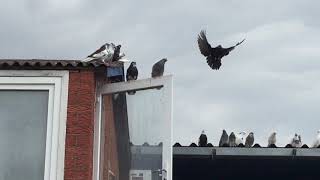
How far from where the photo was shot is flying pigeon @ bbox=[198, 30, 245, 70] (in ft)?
38.6

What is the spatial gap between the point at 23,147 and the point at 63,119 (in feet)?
1.90

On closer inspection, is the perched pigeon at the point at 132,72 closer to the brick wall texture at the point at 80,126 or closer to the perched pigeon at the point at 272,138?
the brick wall texture at the point at 80,126

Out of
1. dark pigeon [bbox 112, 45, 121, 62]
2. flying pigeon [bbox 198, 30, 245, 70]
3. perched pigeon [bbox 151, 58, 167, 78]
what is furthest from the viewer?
flying pigeon [bbox 198, 30, 245, 70]

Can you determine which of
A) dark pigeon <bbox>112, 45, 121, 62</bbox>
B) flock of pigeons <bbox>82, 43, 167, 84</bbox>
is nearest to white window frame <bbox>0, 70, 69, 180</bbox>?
flock of pigeons <bbox>82, 43, 167, 84</bbox>

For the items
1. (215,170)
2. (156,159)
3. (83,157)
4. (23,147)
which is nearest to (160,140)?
(156,159)

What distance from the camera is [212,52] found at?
11.8 meters

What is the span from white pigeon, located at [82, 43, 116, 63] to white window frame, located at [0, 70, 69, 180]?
49 cm

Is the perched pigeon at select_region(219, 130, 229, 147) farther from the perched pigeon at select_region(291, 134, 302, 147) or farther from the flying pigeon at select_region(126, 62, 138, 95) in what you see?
the flying pigeon at select_region(126, 62, 138, 95)

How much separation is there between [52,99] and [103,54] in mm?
960

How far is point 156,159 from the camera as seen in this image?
930 cm

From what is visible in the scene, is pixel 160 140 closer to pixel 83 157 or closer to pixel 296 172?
pixel 83 157

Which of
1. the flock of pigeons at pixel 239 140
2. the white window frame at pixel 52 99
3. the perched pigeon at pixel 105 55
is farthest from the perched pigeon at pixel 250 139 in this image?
the white window frame at pixel 52 99

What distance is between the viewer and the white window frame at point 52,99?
8.93 meters

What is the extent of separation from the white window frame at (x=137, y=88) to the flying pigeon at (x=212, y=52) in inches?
101
